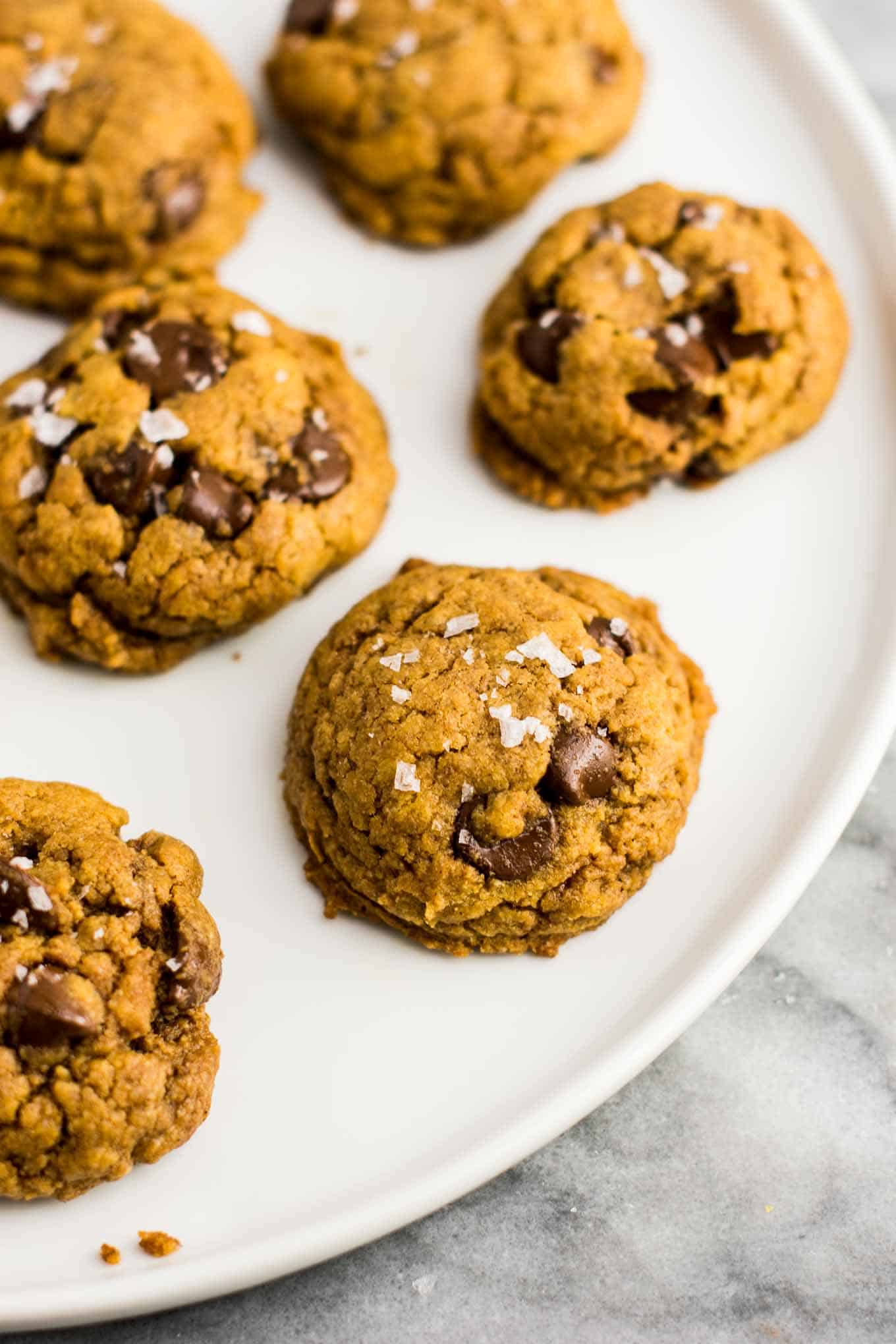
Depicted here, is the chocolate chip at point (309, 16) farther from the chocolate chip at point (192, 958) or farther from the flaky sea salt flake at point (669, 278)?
the chocolate chip at point (192, 958)

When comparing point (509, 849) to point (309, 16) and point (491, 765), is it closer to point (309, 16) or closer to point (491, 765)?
point (491, 765)

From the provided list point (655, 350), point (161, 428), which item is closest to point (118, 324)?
point (161, 428)

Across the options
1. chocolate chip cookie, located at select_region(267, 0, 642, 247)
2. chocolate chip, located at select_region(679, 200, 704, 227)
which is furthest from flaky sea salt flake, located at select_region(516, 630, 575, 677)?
chocolate chip cookie, located at select_region(267, 0, 642, 247)

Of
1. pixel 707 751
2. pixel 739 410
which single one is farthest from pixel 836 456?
pixel 707 751

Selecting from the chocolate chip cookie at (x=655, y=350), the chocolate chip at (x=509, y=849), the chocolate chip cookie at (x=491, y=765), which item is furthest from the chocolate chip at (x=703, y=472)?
the chocolate chip at (x=509, y=849)

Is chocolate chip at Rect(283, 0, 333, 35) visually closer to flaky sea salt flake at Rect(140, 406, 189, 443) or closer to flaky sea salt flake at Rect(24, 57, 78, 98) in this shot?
flaky sea salt flake at Rect(24, 57, 78, 98)

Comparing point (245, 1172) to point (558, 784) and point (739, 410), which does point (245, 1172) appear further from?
point (739, 410)
